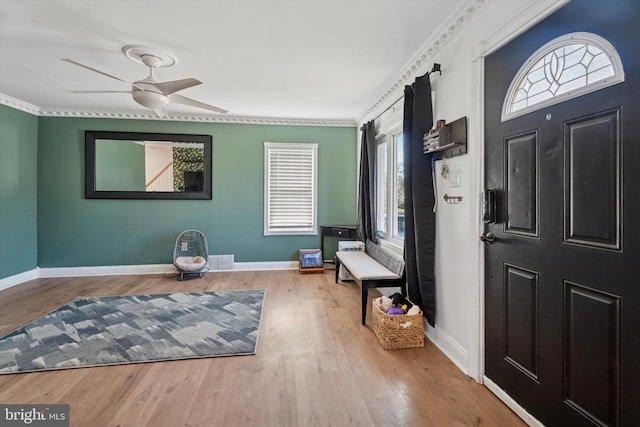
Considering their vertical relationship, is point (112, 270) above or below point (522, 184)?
below

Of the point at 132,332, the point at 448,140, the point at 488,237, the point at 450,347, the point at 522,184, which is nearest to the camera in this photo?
the point at 522,184

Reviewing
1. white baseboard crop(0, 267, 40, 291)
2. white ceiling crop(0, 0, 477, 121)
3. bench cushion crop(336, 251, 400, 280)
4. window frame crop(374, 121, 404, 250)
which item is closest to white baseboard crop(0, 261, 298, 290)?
white baseboard crop(0, 267, 40, 291)

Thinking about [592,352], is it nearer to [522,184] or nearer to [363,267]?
[522,184]

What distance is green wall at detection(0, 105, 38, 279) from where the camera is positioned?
4195mm

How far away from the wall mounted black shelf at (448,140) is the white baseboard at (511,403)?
155 centimetres

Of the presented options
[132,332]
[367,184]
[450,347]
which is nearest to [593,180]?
[450,347]

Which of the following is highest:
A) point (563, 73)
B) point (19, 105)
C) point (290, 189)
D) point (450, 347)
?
point (19, 105)

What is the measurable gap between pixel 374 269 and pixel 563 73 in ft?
7.69

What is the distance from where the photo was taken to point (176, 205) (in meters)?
5.03

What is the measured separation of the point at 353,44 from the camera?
268 cm

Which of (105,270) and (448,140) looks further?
(105,270)

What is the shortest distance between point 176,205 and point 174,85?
2.75 m

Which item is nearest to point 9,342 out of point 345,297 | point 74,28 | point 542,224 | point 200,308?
point 200,308

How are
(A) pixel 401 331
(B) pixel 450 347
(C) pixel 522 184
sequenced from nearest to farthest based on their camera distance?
(C) pixel 522 184
(B) pixel 450 347
(A) pixel 401 331
